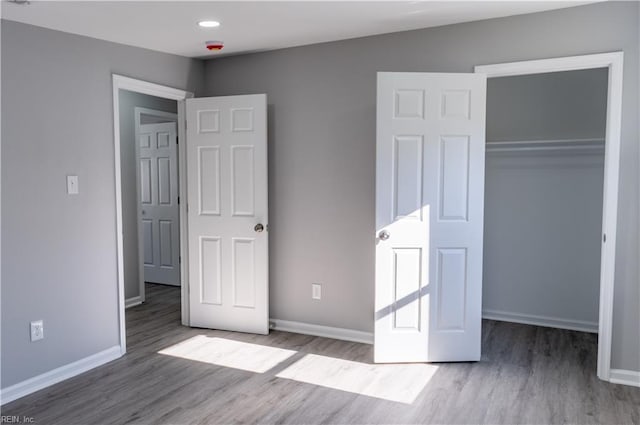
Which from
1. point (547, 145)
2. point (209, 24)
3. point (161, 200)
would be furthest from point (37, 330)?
point (547, 145)

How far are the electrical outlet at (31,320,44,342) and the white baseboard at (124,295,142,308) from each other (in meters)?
1.89

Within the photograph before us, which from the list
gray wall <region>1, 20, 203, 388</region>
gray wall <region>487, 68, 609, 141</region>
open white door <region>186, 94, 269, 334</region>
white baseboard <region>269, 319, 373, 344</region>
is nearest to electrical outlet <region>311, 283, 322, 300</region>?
white baseboard <region>269, 319, 373, 344</region>

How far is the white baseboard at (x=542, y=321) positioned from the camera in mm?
4164

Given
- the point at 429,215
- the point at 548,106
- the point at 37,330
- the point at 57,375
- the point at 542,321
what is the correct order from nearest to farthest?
the point at 37,330, the point at 57,375, the point at 429,215, the point at 548,106, the point at 542,321

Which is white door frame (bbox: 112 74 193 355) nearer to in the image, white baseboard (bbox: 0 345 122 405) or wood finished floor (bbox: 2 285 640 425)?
white baseboard (bbox: 0 345 122 405)

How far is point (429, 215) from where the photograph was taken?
3.39 metres

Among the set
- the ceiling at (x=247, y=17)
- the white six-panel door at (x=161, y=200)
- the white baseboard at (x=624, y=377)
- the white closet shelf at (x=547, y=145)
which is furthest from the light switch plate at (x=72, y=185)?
the white baseboard at (x=624, y=377)

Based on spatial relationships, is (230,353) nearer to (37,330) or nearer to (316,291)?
(316,291)

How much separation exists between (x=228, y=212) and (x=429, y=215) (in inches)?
70.1

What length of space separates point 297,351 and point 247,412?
1.01 metres

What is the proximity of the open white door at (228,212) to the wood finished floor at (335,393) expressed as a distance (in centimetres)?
56

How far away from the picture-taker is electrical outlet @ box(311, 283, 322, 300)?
4.09 metres

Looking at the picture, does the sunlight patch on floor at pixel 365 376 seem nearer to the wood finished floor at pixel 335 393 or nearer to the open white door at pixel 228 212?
the wood finished floor at pixel 335 393

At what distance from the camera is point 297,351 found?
3.73m
